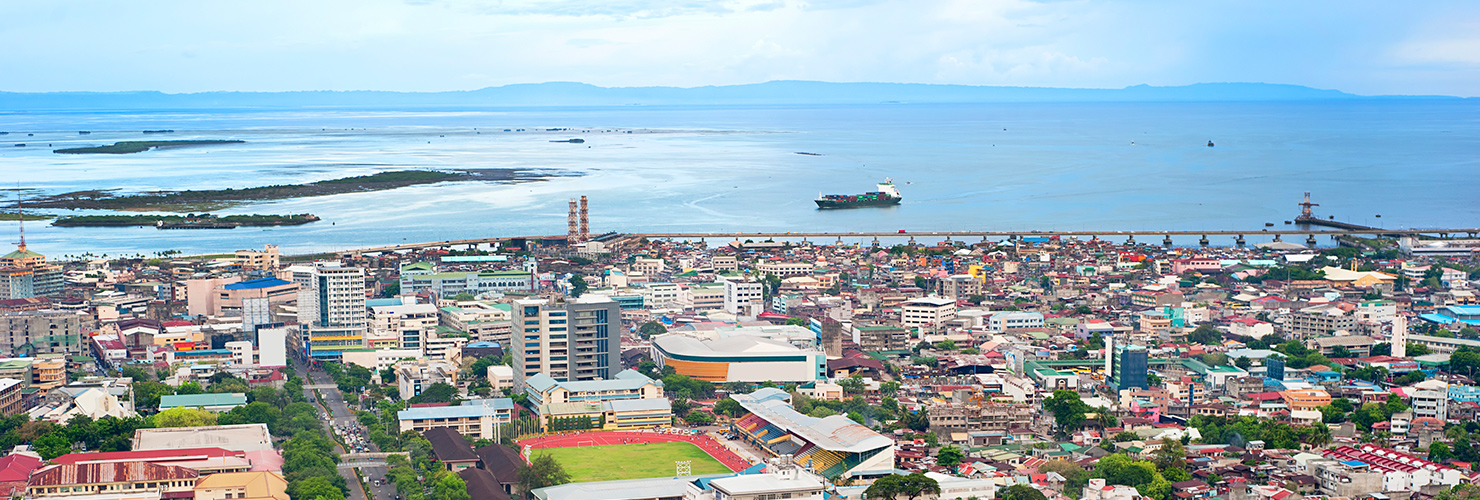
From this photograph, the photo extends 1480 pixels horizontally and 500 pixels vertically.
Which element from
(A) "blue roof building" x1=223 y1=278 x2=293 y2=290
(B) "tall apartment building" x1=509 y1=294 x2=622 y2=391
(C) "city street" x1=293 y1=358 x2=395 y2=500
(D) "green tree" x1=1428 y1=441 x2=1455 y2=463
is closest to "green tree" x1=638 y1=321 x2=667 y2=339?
(B) "tall apartment building" x1=509 y1=294 x2=622 y2=391

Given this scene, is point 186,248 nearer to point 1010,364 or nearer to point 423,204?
point 423,204

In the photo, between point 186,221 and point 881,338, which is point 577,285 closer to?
point 881,338

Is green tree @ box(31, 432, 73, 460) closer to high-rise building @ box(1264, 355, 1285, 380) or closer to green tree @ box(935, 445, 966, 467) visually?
green tree @ box(935, 445, 966, 467)

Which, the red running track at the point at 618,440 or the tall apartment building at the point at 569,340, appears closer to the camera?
the red running track at the point at 618,440

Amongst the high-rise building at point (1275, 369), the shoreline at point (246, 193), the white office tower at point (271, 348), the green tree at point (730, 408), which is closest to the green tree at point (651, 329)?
the green tree at point (730, 408)

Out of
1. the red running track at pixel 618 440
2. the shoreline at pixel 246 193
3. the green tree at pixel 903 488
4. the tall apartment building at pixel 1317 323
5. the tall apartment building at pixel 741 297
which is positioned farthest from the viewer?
the shoreline at pixel 246 193

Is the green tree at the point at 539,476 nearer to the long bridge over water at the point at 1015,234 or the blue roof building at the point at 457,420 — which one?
the blue roof building at the point at 457,420

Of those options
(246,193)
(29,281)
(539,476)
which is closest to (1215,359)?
(539,476)
